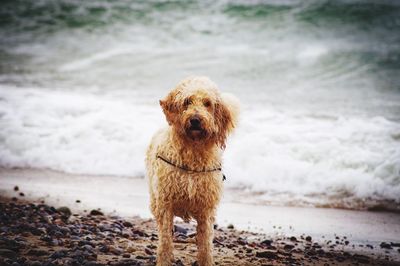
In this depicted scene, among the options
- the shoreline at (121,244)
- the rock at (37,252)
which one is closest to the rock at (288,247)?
the shoreline at (121,244)

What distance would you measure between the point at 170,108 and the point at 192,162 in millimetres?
563

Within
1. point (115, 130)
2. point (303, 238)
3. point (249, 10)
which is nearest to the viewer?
point (303, 238)

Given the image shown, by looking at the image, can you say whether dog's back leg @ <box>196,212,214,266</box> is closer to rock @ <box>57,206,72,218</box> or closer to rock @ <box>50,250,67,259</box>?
rock @ <box>50,250,67,259</box>

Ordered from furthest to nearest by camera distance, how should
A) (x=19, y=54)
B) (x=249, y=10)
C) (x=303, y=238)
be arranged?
(x=249, y=10) → (x=19, y=54) → (x=303, y=238)

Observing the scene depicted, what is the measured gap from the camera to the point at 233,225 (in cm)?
655

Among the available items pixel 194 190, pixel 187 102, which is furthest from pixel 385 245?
pixel 187 102

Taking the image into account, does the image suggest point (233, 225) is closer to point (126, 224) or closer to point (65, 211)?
point (126, 224)

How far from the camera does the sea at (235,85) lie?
877 centimetres

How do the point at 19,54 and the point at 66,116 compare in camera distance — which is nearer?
the point at 66,116

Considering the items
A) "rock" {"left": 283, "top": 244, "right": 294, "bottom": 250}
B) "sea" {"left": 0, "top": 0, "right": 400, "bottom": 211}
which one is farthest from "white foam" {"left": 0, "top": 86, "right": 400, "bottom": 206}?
"rock" {"left": 283, "top": 244, "right": 294, "bottom": 250}

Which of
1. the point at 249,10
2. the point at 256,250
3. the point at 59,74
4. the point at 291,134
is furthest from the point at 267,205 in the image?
the point at 249,10

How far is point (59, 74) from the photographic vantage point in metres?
16.7

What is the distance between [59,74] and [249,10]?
916 cm

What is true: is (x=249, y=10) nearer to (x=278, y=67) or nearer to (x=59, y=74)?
(x=278, y=67)
